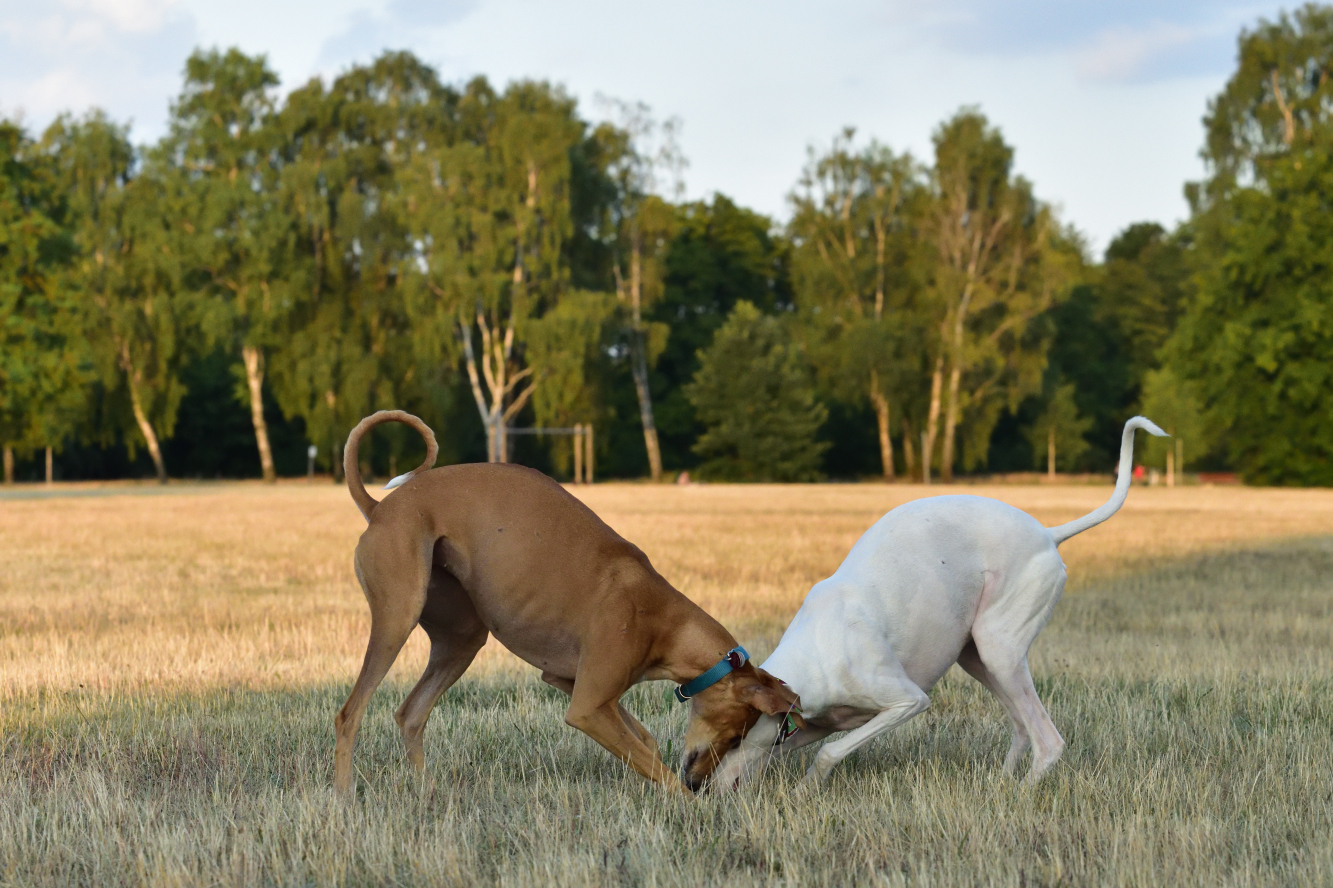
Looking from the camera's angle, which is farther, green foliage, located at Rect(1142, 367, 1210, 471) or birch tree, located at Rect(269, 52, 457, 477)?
green foliage, located at Rect(1142, 367, 1210, 471)

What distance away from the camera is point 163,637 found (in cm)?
871

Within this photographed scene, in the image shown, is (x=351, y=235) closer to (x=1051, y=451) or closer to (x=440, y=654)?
(x=1051, y=451)

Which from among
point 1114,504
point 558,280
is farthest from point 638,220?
point 1114,504

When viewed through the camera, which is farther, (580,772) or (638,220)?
(638,220)

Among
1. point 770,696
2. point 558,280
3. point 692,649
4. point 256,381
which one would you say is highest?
point 558,280

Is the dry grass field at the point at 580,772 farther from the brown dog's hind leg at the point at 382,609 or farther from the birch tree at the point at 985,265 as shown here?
the birch tree at the point at 985,265

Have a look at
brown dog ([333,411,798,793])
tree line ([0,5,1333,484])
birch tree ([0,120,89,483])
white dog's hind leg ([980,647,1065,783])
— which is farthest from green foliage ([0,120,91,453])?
white dog's hind leg ([980,647,1065,783])

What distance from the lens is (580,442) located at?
2060 inches

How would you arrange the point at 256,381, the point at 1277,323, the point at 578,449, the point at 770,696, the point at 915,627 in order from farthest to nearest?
the point at 256,381 → the point at 578,449 → the point at 1277,323 → the point at 915,627 → the point at 770,696

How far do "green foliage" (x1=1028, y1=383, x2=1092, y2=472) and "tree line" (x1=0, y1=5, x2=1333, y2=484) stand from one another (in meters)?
4.43

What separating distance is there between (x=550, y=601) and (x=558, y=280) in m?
45.0

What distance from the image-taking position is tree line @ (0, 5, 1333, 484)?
47312 mm

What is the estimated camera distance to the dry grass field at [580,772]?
3.85 meters

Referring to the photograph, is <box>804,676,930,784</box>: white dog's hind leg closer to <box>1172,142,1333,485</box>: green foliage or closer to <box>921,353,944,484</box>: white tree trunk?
<box>1172,142,1333,485</box>: green foliage
